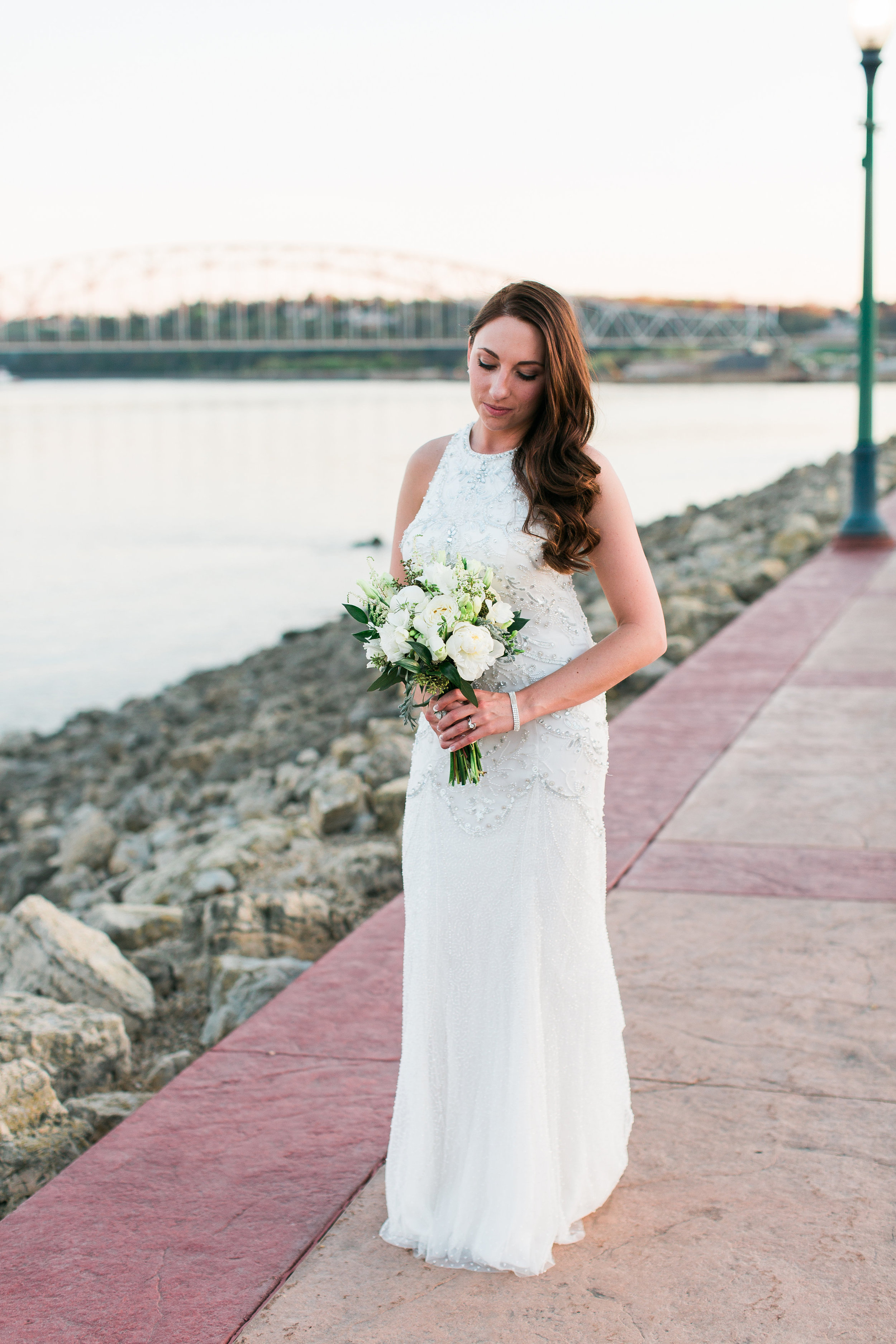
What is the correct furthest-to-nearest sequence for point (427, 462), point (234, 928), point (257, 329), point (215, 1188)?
point (257, 329) → point (234, 928) → point (215, 1188) → point (427, 462)

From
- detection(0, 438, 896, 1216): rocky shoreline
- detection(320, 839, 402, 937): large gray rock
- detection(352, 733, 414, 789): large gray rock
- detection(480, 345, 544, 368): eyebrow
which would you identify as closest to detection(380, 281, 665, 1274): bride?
detection(480, 345, 544, 368): eyebrow

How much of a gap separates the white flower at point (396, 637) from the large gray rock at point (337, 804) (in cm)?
416

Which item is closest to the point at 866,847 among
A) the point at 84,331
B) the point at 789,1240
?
the point at 789,1240

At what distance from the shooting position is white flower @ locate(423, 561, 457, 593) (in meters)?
2.38

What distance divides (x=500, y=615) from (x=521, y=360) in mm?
485

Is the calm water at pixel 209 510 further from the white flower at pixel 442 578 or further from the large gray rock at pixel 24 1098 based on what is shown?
the large gray rock at pixel 24 1098

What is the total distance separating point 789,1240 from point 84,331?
89870 mm

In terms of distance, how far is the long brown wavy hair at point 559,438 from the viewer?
2516mm

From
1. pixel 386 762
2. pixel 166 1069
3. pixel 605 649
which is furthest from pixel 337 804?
pixel 605 649

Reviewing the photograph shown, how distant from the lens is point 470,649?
233 cm

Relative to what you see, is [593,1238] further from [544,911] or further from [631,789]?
[631,789]

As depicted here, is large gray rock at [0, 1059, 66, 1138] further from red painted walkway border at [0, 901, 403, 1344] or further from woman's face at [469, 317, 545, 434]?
woman's face at [469, 317, 545, 434]

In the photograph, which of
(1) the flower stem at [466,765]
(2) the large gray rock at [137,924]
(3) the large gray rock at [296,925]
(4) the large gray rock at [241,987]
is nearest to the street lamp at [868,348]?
(3) the large gray rock at [296,925]

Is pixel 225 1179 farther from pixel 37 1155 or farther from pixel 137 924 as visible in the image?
pixel 137 924
